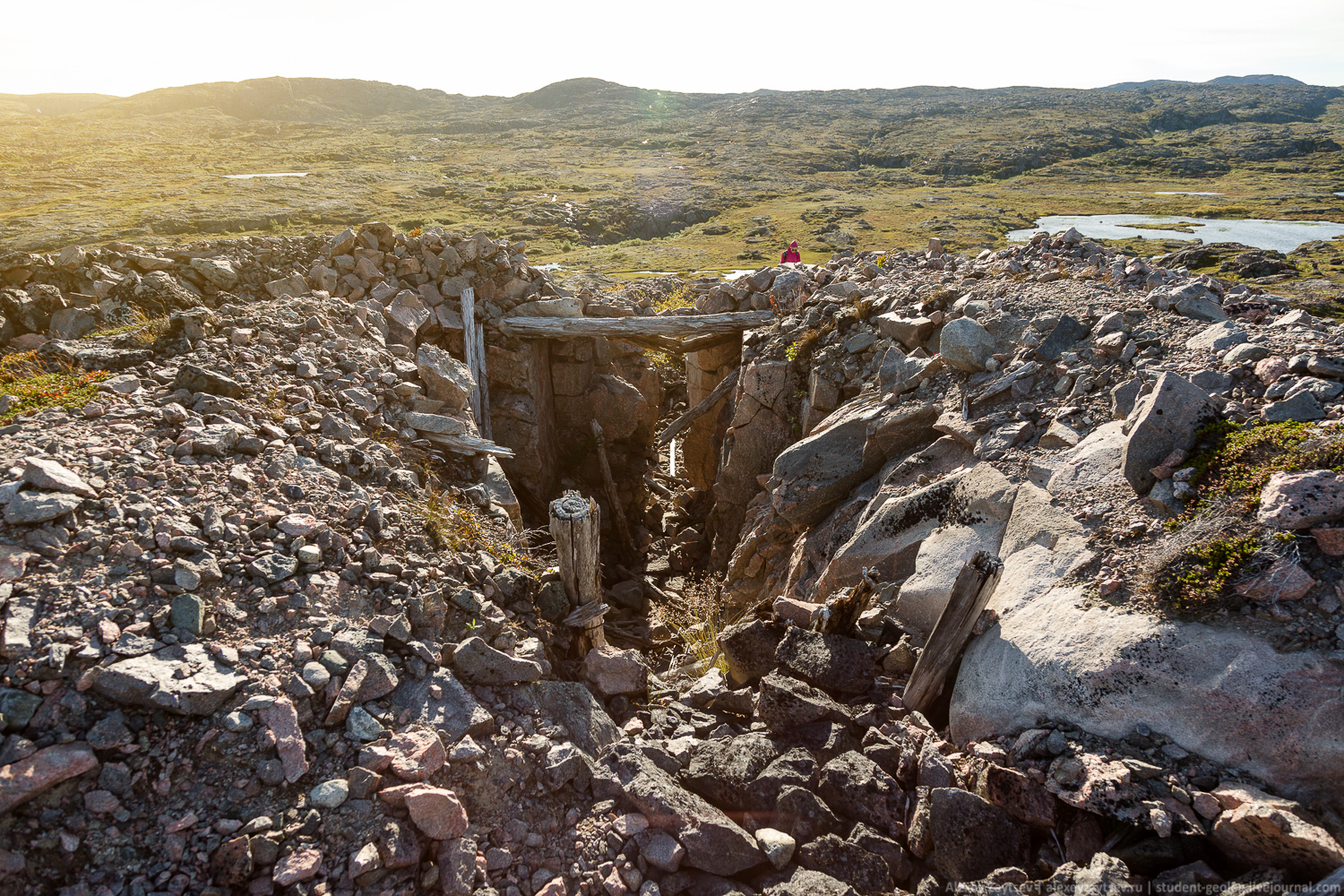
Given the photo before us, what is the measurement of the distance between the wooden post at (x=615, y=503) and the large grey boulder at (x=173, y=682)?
8.56m

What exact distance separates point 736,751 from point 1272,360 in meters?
4.65

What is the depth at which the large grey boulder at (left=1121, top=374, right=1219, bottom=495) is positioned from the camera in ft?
14.3

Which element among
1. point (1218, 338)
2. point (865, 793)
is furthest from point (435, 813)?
point (1218, 338)

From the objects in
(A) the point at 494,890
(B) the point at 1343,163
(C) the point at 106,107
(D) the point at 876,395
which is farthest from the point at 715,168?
(C) the point at 106,107

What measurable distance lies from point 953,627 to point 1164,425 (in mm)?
2041

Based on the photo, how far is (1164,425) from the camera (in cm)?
440

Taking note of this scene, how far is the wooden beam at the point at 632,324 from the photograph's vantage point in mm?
11320

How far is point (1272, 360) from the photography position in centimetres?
444

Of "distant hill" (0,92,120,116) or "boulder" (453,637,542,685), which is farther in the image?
"distant hill" (0,92,120,116)

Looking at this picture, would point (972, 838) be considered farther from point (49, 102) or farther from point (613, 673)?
point (49, 102)

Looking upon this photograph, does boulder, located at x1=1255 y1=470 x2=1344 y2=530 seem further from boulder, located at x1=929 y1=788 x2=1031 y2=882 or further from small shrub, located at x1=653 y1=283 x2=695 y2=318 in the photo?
small shrub, located at x1=653 y1=283 x2=695 y2=318

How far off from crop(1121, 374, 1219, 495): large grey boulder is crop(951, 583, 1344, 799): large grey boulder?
103 cm

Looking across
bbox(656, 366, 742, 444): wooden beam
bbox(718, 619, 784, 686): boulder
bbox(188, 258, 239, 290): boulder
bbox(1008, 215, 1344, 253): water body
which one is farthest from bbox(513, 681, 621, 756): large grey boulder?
bbox(1008, 215, 1344, 253): water body

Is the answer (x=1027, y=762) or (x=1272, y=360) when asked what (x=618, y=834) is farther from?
(x=1272, y=360)
